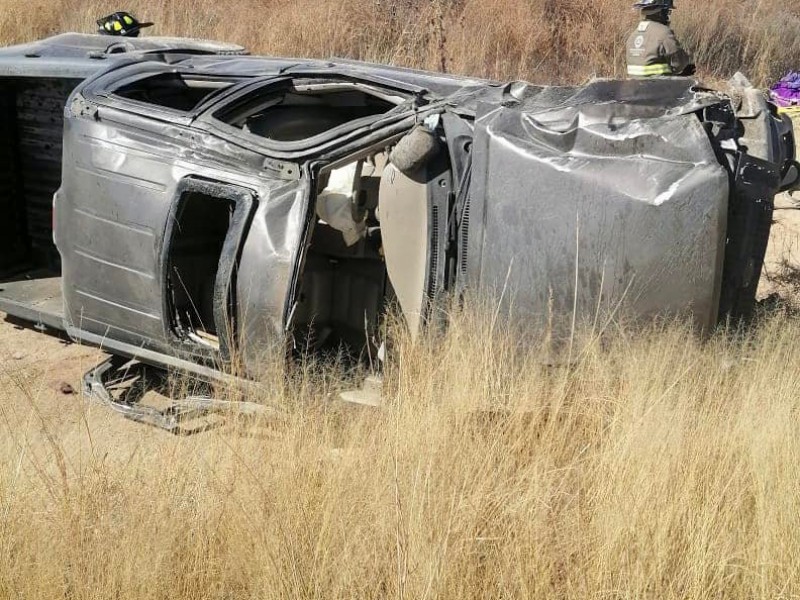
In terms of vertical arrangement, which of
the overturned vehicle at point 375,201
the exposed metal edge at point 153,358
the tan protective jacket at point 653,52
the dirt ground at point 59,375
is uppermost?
the tan protective jacket at point 653,52

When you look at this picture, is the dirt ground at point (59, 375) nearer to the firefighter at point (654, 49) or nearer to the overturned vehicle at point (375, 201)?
the overturned vehicle at point (375, 201)

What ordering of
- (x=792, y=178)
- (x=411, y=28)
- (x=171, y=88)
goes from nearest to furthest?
(x=792, y=178)
(x=171, y=88)
(x=411, y=28)

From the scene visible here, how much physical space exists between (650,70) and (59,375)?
5.46 m

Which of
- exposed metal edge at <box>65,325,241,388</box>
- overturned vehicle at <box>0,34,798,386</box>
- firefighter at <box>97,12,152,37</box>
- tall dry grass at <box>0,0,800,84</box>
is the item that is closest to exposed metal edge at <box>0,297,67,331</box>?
overturned vehicle at <box>0,34,798,386</box>

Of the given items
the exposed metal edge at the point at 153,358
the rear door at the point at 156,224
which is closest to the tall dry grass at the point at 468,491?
the exposed metal edge at the point at 153,358

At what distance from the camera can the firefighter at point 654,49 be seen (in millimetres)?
8016

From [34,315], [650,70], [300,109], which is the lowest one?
[34,315]

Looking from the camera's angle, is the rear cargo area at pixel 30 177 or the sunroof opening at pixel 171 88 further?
the rear cargo area at pixel 30 177

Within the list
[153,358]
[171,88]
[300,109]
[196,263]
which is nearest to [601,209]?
[300,109]

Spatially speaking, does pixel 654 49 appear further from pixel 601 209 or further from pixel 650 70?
pixel 601 209

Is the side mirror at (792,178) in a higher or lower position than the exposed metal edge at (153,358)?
higher

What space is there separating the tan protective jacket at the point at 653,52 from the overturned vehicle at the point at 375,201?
318 centimetres

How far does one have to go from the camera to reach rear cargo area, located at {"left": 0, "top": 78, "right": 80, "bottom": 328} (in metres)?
6.78

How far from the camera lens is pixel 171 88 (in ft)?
19.5
